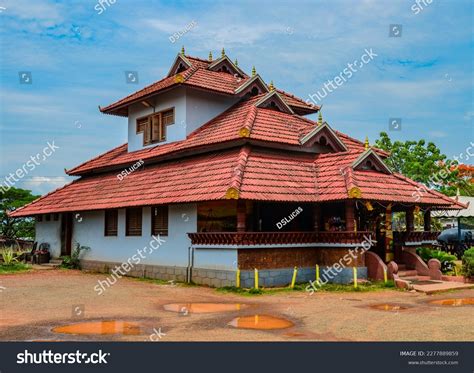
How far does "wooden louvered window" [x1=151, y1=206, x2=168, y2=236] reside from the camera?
18.6 metres

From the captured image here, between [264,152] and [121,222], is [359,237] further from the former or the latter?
[121,222]

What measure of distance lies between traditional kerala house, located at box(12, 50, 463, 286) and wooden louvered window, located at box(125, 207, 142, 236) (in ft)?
0.26

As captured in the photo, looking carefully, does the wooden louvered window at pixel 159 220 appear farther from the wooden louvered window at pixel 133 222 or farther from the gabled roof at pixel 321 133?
the gabled roof at pixel 321 133

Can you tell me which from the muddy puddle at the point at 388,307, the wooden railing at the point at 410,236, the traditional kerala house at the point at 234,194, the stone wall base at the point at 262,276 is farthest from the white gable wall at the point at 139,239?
the wooden railing at the point at 410,236

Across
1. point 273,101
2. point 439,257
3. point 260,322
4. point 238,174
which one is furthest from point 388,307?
point 273,101

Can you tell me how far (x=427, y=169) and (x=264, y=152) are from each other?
2259 cm

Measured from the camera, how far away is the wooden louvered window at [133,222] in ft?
65.9

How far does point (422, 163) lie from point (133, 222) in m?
24.9

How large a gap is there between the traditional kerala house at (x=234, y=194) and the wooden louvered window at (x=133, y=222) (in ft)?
0.26

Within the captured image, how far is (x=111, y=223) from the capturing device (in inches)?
864

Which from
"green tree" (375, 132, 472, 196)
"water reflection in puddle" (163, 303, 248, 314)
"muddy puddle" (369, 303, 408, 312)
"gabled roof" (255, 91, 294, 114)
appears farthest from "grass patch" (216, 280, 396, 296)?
"green tree" (375, 132, 472, 196)

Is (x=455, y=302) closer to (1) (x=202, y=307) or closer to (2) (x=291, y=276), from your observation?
(2) (x=291, y=276)
